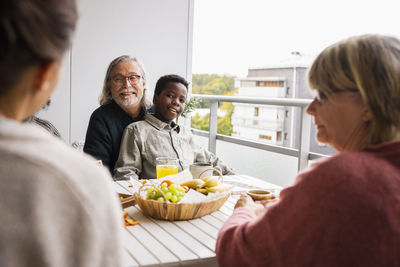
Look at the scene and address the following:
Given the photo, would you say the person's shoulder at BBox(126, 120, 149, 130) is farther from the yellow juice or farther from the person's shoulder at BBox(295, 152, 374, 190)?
the person's shoulder at BBox(295, 152, 374, 190)

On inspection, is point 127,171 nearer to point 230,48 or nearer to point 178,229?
point 178,229

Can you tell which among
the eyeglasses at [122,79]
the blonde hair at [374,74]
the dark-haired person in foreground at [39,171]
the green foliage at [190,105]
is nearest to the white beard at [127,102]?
the eyeglasses at [122,79]

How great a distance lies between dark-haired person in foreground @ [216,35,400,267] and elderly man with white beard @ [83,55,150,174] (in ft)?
5.57

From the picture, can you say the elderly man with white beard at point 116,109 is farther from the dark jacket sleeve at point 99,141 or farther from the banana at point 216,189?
the banana at point 216,189

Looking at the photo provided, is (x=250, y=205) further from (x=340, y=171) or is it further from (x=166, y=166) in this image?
(x=166, y=166)

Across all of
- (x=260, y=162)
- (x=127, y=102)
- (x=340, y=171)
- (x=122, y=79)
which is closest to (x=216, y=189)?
(x=340, y=171)

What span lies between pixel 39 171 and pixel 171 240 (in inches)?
30.6

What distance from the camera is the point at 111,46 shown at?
403 centimetres

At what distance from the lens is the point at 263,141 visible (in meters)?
3.43

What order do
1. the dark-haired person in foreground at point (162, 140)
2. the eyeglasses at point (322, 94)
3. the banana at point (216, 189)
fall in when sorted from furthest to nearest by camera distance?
the dark-haired person in foreground at point (162, 140) < the banana at point (216, 189) < the eyeglasses at point (322, 94)

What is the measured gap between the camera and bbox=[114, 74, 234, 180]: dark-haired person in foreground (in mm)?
2432

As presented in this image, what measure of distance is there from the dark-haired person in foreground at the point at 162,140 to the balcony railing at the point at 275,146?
0.78 meters

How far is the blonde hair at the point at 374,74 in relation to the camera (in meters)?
0.87

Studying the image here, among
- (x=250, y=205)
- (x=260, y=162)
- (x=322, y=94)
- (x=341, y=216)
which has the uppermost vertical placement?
(x=322, y=94)
